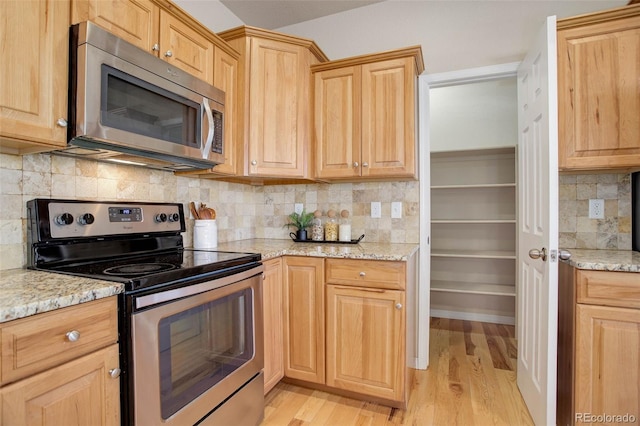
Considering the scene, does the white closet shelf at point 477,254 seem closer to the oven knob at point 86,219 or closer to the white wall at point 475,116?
the white wall at point 475,116

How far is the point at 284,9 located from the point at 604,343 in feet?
9.63

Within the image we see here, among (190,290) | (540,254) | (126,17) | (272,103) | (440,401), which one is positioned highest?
(126,17)

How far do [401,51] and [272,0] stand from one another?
115 cm

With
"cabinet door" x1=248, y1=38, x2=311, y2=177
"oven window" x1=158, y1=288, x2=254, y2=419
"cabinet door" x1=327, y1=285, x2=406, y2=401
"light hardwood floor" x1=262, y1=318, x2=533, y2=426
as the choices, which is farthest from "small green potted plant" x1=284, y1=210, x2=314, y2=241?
"light hardwood floor" x1=262, y1=318, x2=533, y2=426

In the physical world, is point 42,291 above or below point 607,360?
above

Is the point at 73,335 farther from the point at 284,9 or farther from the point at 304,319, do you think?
the point at 284,9

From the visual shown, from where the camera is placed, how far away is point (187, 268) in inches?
50.3

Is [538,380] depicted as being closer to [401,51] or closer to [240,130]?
[401,51]

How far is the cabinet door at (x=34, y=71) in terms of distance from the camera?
3.45 ft

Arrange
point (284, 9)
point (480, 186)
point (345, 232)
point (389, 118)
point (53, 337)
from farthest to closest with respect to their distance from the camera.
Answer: point (480, 186) < point (284, 9) < point (345, 232) < point (389, 118) < point (53, 337)

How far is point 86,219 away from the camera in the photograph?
1.45 meters

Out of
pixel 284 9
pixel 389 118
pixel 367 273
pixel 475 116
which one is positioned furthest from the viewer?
pixel 475 116

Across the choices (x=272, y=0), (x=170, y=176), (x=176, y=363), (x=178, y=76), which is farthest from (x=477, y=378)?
(x=272, y=0)

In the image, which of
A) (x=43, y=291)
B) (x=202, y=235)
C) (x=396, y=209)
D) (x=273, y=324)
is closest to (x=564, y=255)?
(x=396, y=209)
